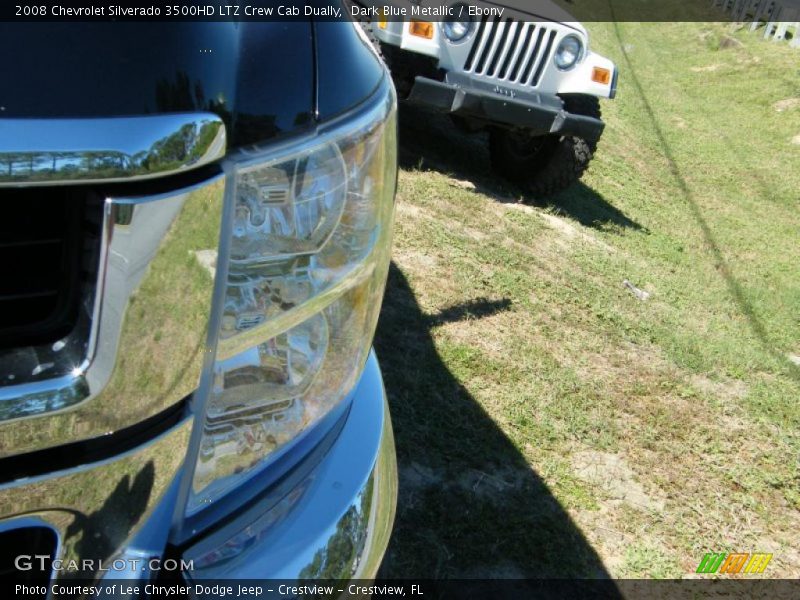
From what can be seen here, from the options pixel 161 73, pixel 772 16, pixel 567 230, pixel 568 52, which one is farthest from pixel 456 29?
pixel 772 16

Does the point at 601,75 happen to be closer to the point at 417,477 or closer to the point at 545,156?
the point at 545,156

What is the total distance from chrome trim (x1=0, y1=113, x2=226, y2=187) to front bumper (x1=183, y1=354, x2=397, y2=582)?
450 millimetres

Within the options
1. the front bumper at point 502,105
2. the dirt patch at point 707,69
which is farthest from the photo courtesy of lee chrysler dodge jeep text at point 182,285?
the dirt patch at point 707,69

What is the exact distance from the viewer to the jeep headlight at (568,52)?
5324mm

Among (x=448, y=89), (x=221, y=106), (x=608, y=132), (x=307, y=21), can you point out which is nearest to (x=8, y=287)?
(x=221, y=106)

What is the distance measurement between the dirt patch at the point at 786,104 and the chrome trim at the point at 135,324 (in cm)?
1182

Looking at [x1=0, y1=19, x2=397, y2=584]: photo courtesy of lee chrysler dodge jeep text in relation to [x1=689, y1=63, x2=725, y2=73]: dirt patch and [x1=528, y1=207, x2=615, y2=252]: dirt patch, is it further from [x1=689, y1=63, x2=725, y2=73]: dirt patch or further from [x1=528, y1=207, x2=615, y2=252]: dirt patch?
[x1=689, y1=63, x2=725, y2=73]: dirt patch

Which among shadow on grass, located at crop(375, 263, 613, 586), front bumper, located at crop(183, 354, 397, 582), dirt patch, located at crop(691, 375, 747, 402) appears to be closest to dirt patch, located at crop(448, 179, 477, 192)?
dirt patch, located at crop(691, 375, 747, 402)

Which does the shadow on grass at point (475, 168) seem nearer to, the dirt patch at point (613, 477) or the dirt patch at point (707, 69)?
the dirt patch at point (613, 477)

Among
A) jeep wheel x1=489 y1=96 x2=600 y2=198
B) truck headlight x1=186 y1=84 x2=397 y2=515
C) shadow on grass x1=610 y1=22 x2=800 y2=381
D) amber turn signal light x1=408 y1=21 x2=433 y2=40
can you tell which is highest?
truck headlight x1=186 y1=84 x2=397 y2=515

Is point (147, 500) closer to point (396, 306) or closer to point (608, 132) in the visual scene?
point (396, 306)

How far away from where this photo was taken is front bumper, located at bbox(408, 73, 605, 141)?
193 inches

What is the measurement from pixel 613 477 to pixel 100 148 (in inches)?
97.5

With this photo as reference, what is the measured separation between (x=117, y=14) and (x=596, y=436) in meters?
2.57
